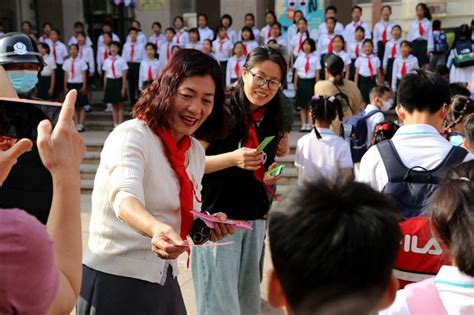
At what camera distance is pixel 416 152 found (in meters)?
2.69

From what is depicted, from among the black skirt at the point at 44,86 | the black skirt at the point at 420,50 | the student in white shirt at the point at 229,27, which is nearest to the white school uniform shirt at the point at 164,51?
the student in white shirt at the point at 229,27

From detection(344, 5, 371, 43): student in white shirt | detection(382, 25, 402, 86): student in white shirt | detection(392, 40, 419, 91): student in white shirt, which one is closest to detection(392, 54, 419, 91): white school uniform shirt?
detection(392, 40, 419, 91): student in white shirt

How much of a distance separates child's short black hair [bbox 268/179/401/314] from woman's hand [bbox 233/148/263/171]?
1721mm

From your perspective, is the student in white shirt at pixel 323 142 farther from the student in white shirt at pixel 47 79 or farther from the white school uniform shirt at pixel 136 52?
the student in white shirt at pixel 47 79

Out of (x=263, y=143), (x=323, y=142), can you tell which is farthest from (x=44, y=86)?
(x=263, y=143)

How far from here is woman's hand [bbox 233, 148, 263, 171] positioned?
3119 mm

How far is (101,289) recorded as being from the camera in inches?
93.8

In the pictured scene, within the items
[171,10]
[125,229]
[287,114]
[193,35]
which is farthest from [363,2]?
[125,229]

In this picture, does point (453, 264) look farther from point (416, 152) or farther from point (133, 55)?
point (133, 55)

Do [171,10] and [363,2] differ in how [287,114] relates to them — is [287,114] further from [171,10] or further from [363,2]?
[363,2]

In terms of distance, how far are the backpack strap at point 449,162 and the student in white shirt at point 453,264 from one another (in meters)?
0.62

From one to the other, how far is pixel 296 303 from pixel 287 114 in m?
2.96

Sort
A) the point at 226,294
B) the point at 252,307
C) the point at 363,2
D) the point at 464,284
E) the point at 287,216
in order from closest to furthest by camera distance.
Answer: the point at 287,216
the point at 464,284
the point at 226,294
the point at 252,307
the point at 363,2

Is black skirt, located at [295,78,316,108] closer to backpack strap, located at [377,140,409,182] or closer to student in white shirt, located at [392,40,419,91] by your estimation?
student in white shirt, located at [392,40,419,91]
